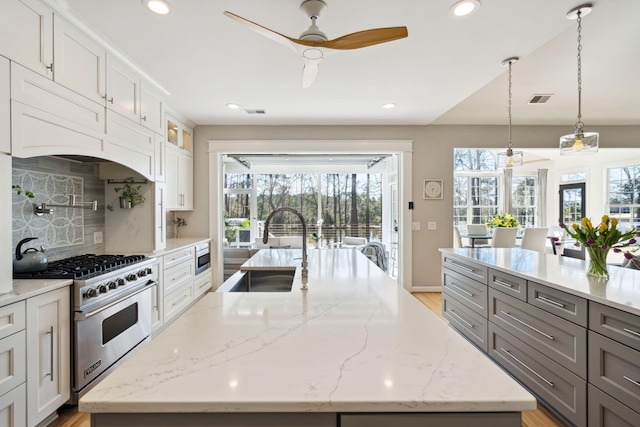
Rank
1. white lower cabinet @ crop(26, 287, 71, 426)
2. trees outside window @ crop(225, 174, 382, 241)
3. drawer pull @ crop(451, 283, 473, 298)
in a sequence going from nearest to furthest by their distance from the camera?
1. white lower cabinet @ crop(26, 287, 71, 426)
2. drawer pull @ crop(451, 283, 473, 298)
3. trees outside window @ crop(225, 174, 382, 241)

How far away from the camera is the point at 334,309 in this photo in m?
1.25

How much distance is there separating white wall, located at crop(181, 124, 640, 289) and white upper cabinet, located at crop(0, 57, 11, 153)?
3.01 metres

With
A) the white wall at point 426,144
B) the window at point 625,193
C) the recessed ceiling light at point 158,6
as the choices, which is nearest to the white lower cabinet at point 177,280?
the white wall at point 426,144

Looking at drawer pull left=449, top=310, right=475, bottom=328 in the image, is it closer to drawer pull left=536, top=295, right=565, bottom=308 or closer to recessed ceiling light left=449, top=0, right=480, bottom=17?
drawer pull left=536, top=295, right=565, bottom=308

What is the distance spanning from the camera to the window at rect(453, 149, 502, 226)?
28.3ft

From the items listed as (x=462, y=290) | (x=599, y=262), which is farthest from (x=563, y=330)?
(x=462, y=290)

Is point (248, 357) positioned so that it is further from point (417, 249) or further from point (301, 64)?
point (417, 249)

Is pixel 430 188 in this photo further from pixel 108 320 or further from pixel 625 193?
pixel 625 193

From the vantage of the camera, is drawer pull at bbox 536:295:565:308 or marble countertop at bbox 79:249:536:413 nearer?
marble countertop at bbox 79:249:536:413

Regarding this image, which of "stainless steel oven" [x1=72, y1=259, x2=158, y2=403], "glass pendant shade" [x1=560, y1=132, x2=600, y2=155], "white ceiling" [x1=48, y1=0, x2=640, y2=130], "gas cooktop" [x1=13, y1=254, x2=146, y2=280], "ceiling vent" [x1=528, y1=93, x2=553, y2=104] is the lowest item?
"stainless steel oven" [x1=72, y1=259, x2=158, y2=403]

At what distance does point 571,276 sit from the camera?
195 centimetres

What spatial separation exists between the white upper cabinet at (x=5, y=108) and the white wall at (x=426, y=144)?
301 centimetres

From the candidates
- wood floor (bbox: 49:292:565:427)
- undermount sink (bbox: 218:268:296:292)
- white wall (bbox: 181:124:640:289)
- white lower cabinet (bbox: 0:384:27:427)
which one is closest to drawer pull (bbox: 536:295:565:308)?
wood floor (bbox: 49:292:565:427)

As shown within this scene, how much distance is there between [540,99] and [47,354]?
522 cm
